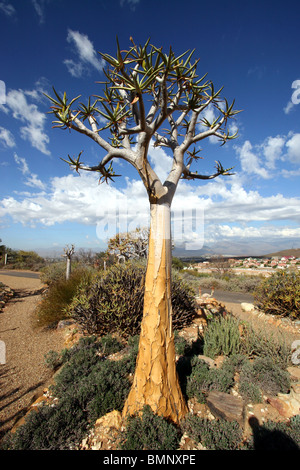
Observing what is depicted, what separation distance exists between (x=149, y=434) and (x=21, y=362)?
349 cm

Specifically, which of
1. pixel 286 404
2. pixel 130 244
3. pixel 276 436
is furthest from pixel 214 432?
pixel 130 244

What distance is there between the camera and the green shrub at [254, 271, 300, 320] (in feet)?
20.7

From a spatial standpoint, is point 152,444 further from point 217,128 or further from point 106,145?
point 217,128

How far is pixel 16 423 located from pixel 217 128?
446 centimetres

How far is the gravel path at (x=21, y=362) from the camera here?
10.5ft

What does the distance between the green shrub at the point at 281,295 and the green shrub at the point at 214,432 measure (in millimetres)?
5002

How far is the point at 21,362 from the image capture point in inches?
172

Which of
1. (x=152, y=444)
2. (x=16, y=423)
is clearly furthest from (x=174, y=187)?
(x=16, y=423)

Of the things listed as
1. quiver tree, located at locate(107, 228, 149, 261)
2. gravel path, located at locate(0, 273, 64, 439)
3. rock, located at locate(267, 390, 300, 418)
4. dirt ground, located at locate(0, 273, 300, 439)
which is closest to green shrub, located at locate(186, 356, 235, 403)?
dirt ground, located at locate(0, 273, 300, 439)

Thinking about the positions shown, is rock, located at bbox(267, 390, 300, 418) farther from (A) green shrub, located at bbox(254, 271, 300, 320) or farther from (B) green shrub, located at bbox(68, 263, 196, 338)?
(A) green shrub, located at bbox(254, 271, 300, 320)

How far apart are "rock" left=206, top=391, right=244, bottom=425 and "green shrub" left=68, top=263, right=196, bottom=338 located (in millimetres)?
2278

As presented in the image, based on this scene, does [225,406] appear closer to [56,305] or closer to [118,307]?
[118,307]

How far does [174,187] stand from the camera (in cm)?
249

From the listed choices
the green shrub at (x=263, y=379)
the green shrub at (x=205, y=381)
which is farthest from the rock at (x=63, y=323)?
the green shrub at (x=263, y=379)
